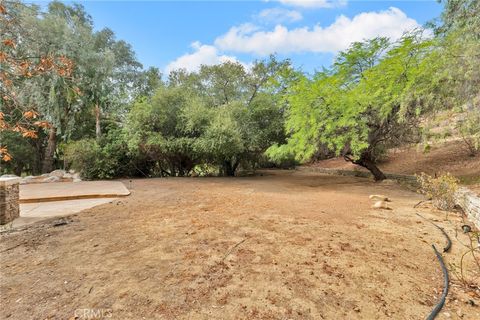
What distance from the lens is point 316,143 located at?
7555mm

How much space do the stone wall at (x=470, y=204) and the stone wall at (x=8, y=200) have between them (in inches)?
272

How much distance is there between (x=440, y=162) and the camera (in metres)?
8.49

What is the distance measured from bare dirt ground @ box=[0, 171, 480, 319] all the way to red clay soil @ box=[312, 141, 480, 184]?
15.9ft

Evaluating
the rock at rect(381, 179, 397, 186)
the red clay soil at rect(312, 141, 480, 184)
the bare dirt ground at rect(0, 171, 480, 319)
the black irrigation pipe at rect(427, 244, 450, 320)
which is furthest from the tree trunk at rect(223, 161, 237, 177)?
the black irrigation pipe at rect(427, 244, 450, 320)

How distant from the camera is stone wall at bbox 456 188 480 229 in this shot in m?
3.50

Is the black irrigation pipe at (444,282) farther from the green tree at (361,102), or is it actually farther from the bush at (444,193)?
the green tree at (361,102)

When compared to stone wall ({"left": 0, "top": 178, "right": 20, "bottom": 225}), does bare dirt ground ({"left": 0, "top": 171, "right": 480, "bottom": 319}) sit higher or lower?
lower

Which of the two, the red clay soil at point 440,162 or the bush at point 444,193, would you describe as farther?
the red clay soil at point 440,162

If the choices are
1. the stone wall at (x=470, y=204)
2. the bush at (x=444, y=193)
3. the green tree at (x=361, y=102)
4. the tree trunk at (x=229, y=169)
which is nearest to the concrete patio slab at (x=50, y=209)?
the green tree at (x=361, y=102)

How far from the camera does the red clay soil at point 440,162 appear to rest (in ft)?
23.3

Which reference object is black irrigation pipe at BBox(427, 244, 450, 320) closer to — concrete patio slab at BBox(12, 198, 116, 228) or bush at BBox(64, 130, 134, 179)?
concrete patio slab at BBox(12, 198, 116, 228)

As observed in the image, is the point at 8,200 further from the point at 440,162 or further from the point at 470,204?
the point at 440,162

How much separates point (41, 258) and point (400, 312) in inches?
128

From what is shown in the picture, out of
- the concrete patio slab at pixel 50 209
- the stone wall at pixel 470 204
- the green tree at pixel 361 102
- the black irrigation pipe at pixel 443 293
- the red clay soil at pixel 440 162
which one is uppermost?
the green tree at pixel 361 102
